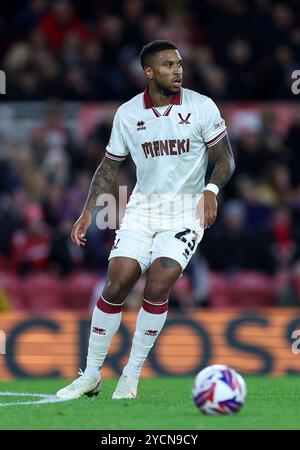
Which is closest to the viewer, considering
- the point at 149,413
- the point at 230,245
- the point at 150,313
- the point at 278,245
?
the point at 149,413

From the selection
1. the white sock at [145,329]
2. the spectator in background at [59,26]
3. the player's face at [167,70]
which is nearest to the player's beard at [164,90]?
the player's face at [167,70]

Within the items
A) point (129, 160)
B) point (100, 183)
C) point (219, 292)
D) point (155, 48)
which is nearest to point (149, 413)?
point (100, 183)

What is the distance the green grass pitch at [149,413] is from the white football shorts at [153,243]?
101 cm

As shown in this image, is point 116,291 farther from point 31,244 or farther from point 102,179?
point 31,244

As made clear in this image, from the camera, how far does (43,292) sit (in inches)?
571

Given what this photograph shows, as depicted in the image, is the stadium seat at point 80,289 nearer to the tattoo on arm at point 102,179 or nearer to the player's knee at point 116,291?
the tattoo on arm at point 102,179

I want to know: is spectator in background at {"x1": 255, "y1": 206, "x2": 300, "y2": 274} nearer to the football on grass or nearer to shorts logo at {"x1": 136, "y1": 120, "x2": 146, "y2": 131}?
shorts logo at {"x1": 136, "y1": 120, "x2": 146, "y2": 131}

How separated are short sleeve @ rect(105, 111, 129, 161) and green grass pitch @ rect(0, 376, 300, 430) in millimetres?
1769

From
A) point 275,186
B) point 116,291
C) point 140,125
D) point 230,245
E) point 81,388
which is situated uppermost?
point 140,125

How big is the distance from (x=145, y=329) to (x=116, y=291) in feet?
1.11

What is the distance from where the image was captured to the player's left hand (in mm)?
8109
